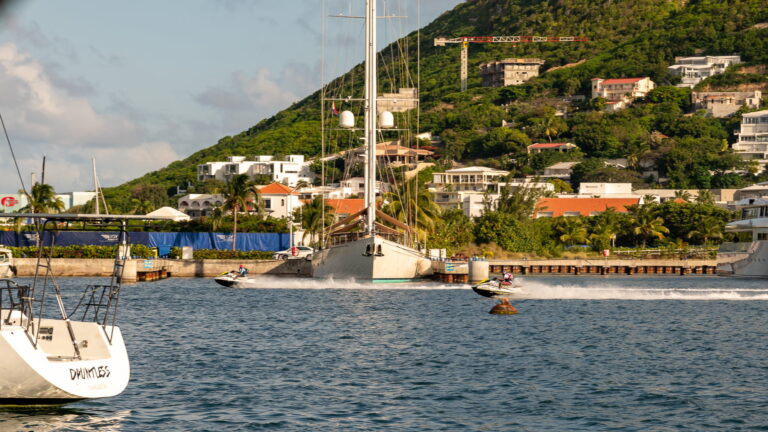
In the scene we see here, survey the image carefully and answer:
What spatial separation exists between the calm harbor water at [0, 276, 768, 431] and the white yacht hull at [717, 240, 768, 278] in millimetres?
34251

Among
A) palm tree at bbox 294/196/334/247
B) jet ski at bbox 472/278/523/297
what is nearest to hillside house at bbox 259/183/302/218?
palm tree at bbox 294/196/334/247

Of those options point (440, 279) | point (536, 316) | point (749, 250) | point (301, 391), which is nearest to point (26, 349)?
point (301, 391)

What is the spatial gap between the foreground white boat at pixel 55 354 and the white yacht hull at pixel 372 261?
175ft

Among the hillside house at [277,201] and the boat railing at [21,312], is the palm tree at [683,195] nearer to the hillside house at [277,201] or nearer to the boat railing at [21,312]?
the hillside house at [277,201]

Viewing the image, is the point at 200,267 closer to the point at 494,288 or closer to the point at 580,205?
the point at 494,288

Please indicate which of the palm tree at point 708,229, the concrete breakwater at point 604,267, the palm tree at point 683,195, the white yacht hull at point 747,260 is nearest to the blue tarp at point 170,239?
the concrete breakwater at point 604,267

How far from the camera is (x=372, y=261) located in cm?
8162

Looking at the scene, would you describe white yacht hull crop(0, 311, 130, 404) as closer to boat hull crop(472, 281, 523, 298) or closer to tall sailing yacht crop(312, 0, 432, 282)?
boat hull crop(472, 281, 523, 298)

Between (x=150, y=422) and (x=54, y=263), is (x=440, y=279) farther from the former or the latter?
(x=150, y=422)

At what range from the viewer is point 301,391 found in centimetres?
3073

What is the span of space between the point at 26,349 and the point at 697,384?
20.1 meters

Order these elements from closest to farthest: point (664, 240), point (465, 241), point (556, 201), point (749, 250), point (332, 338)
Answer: point (332, 338) → point (749, 250) → point (465, 241) → point (664, 240) → point (556, 201)

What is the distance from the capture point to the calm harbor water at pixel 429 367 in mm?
26766

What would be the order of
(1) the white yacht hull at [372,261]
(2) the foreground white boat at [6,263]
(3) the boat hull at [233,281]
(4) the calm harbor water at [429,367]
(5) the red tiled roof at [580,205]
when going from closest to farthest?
1. (4) the calm harbor water at [429,367]
2. (3) the boat hull at [233,281]
3. (1) the white yacht hull at [372,261]
4. (2) the foreground white boat at [6,263]
5. (5) the red tiled roof at [580,205]
